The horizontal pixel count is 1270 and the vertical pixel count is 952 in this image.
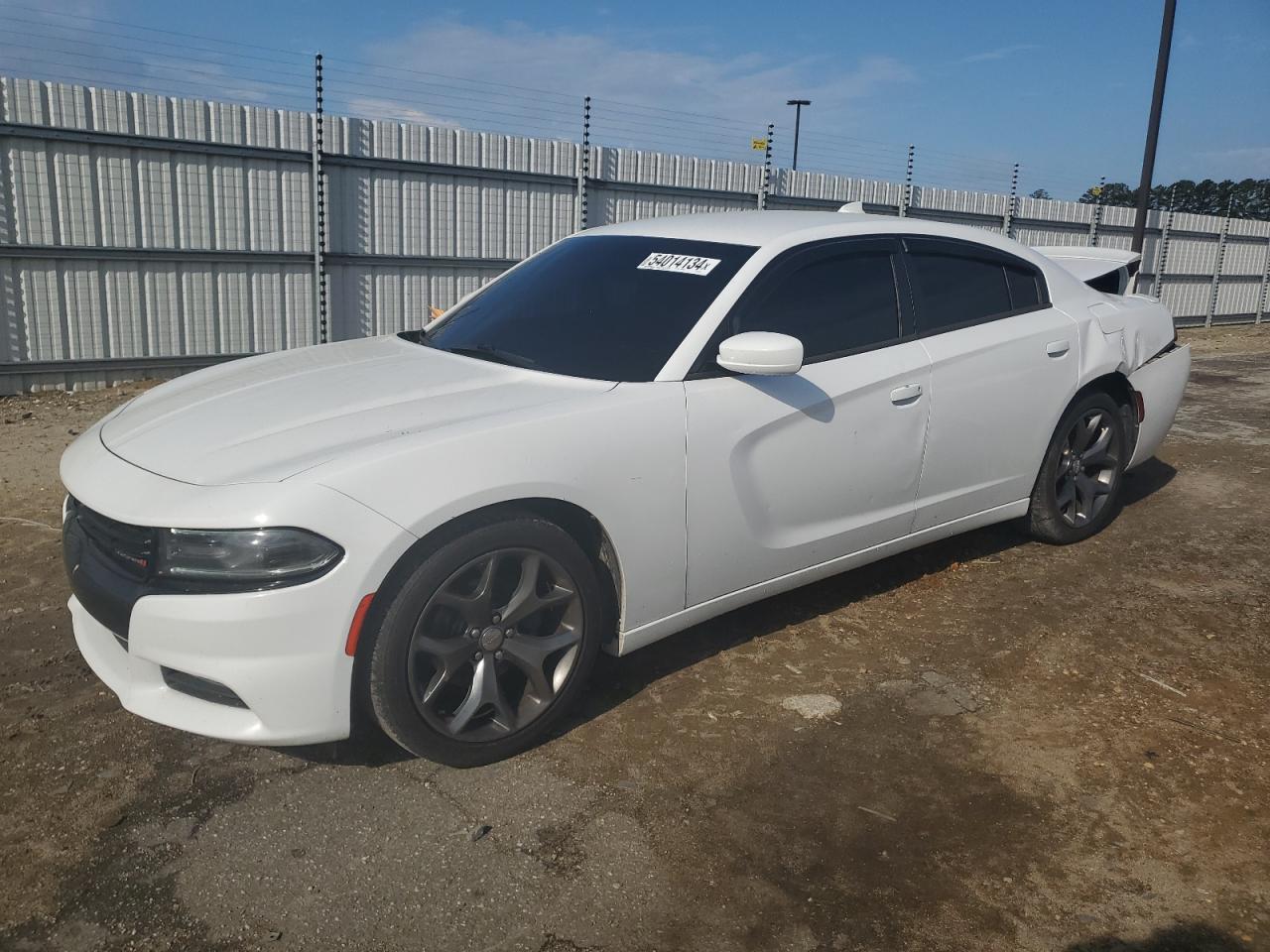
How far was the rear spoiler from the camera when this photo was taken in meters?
5.32

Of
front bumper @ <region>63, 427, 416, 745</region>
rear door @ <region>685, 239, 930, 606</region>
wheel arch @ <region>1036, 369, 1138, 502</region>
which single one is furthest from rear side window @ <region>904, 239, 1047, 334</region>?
front bumper @ <region>63, 427, 416, 745</region>

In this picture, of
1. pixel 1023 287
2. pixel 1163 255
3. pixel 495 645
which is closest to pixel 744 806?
pixel 495 645

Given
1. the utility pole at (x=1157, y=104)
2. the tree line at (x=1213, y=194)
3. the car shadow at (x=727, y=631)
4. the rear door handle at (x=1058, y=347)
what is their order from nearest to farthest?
1. the car shadow at (x=727, y=631)
2. the rear door handle at (x=1058, y=347)
3. the utility pole at (x=1157, y=104)
4. the tree line at (x=1213, y=194)

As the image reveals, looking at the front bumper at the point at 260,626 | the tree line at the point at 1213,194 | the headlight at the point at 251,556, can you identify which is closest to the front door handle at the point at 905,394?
the front bumper at the point at 260,626

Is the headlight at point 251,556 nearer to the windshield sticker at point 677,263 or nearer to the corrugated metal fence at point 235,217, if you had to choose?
the windshield sticker at point 677,263

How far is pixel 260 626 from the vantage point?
2613mm

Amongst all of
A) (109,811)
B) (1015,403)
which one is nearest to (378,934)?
(109,811)

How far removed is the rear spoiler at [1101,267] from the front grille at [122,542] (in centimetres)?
446

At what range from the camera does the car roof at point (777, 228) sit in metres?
3.88

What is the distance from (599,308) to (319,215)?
7.01 m

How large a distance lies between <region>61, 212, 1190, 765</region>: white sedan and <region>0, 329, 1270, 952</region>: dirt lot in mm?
280

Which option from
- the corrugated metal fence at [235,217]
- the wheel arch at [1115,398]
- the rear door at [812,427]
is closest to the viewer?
the rear door at [812,427]

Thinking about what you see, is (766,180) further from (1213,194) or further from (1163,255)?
(1213,194)

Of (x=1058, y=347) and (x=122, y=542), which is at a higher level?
(x=1058, y=347)
